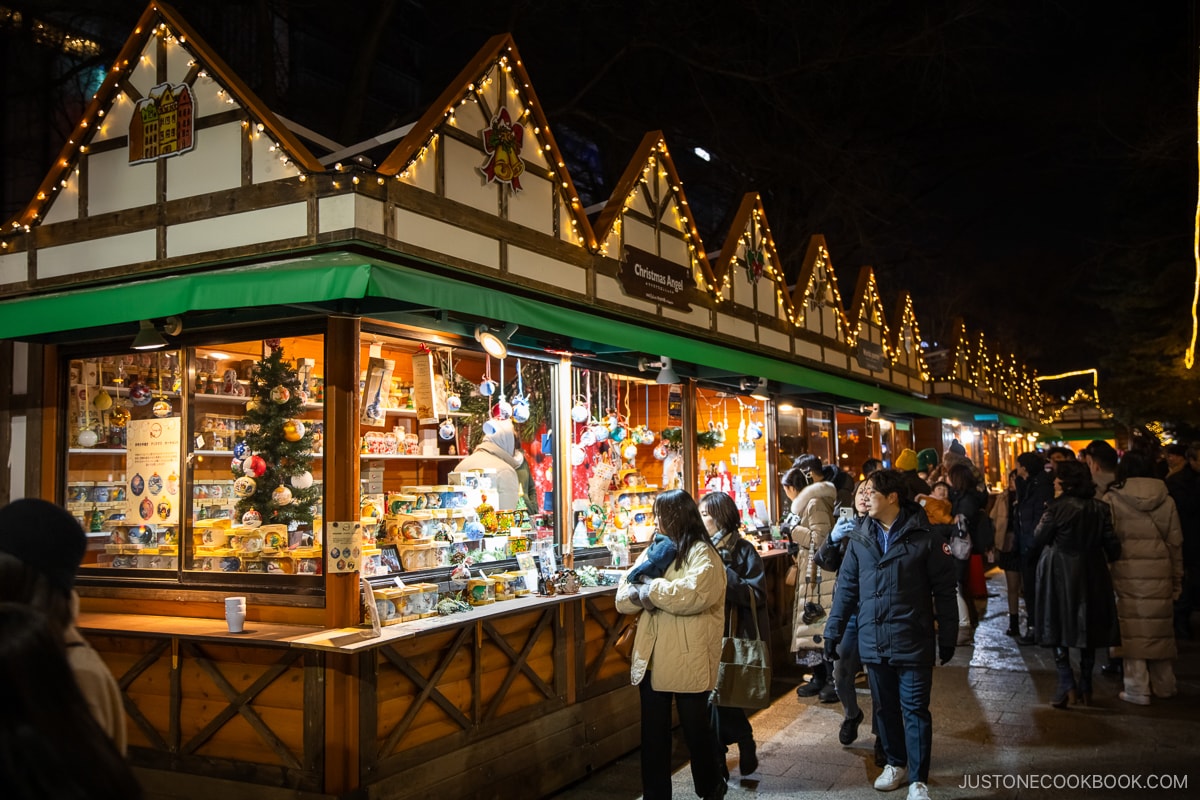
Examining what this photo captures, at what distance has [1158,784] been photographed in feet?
19.6

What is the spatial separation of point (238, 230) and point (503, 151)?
2.00 metres

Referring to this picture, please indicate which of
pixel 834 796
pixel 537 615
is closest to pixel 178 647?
pixel 537 615

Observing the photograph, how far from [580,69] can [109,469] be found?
1275 centimetres

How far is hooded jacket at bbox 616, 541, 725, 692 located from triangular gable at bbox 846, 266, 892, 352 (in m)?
10.6

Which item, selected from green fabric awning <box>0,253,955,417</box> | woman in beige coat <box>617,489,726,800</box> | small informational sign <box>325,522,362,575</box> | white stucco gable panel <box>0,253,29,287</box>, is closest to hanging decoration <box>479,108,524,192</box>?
green fabric awning <box>0,253,955,417</box>

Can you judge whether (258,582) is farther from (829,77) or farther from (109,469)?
(829,77)

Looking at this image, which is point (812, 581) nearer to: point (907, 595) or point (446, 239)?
point (907, 595)

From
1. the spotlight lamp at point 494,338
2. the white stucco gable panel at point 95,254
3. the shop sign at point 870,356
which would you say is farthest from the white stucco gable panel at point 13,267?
the shop sign at point 870,356

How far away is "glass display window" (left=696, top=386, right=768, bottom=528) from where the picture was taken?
1158 centimetres

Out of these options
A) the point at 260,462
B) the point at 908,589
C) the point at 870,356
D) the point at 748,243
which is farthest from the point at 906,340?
the point at 260,462

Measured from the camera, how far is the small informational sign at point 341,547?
556cm

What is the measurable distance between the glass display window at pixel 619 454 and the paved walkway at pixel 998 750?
2.04 m

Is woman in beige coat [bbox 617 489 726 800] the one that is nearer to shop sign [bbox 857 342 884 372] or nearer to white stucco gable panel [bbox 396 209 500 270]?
white stucco gable panel [bbox 396 209 500 270]

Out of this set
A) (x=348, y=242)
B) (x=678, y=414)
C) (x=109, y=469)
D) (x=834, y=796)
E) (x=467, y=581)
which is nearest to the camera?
(x=348, y=242)
